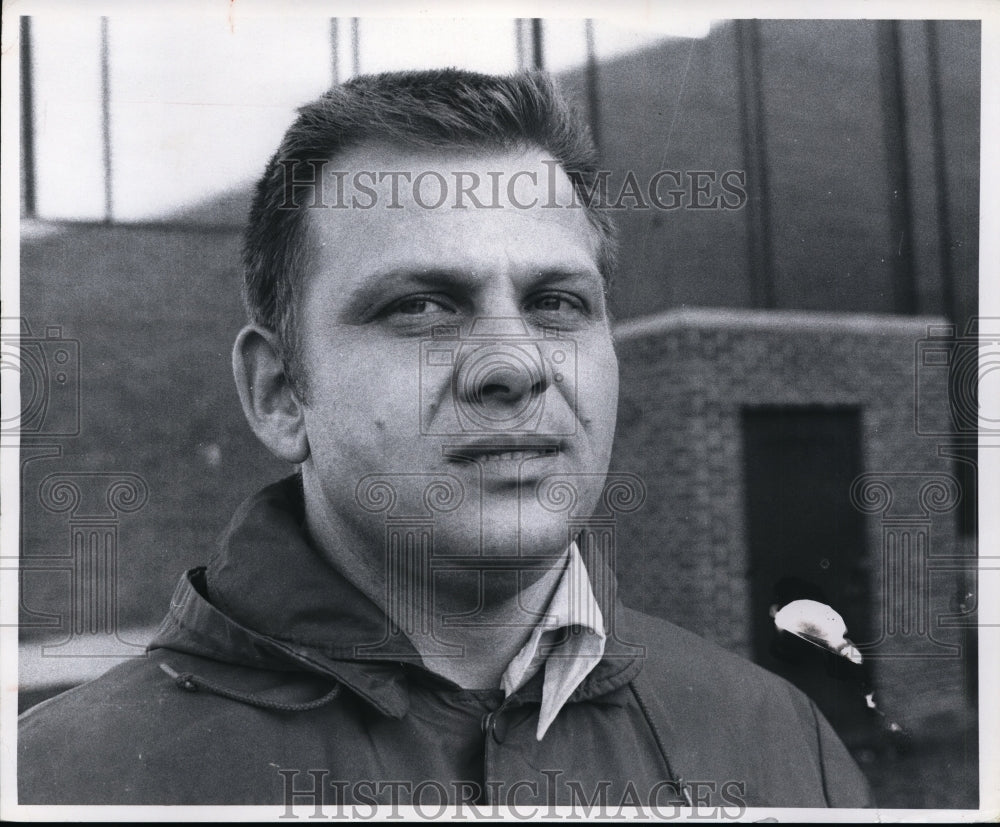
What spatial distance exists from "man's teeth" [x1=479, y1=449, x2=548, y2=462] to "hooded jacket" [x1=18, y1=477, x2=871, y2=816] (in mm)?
411

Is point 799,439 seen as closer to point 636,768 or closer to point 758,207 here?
point 758,207

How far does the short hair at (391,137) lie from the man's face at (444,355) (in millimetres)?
55

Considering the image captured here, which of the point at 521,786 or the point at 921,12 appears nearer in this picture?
the point at 521,786

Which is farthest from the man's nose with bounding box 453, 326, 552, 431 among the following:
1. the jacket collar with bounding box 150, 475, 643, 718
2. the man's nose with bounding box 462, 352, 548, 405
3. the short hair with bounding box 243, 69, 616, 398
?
the jacket collar with bounding box 150, 475, 643, 718

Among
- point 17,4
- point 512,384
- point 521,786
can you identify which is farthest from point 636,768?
point 17,4

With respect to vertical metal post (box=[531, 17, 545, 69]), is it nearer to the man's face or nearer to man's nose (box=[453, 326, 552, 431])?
the man's face

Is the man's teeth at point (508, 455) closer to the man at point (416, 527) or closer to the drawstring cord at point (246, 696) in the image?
A: the man at point (416, 527)

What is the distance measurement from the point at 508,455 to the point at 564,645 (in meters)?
0.60

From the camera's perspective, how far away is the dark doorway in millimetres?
3578

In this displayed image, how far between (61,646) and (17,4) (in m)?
2.00

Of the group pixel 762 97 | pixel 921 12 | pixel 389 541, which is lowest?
pixel 389 541

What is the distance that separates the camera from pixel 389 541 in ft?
11.0

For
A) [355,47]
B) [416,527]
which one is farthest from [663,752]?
[355,47]

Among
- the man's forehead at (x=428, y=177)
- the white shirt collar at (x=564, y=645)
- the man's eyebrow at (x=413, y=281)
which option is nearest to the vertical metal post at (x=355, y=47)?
the man's forehead at (x=428, y=177)
